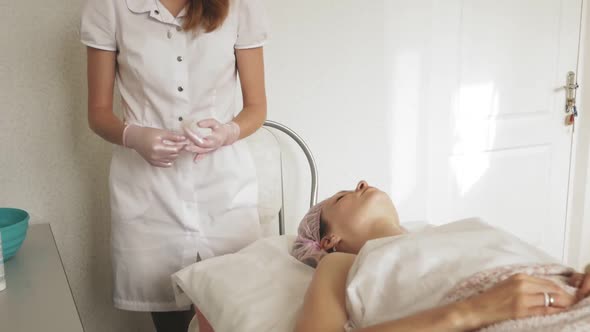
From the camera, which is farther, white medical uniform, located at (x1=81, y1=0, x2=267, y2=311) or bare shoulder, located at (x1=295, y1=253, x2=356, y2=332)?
white medical uniform, located at (x1=81, y1=0, x2=267, y2=311)

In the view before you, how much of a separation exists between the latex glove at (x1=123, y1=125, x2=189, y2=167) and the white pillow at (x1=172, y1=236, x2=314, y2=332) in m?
0.29

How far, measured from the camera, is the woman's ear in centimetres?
157

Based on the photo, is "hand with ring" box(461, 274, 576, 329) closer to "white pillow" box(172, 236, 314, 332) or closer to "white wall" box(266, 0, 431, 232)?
"white pillow" box(172, 236, 314, 332)

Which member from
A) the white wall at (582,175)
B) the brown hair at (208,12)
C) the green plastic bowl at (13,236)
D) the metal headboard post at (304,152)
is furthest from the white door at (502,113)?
the green plastic bowl at (13,236)

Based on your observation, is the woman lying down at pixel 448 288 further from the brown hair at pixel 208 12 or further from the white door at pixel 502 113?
the white door at pixel 502 113

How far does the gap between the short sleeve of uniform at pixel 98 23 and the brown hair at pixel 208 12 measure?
20 centimetres

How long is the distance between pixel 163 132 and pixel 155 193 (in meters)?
0.23

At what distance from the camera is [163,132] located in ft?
5.01

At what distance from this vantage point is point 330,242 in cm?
157

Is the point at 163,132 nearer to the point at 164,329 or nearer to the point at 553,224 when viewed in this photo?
the point at 164,329

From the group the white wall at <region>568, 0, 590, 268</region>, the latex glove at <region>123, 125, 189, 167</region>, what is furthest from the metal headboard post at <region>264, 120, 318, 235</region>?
the white wall at <region>568, 0, 590, 268</region>

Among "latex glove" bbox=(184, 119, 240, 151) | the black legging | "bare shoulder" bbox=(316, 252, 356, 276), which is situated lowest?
the black legging

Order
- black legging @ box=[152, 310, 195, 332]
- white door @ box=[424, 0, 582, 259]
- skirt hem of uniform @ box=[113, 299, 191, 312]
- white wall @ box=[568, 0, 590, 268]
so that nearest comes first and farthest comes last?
skirt hem of uniform @ box=[113, 299, 191, 312], black legging @ box=[152, 310, 195, 332], white door @ box=[424, 0, 582, 259], white wall @ box=[568, 0, 590, 268]

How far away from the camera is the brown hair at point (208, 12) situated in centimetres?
165
